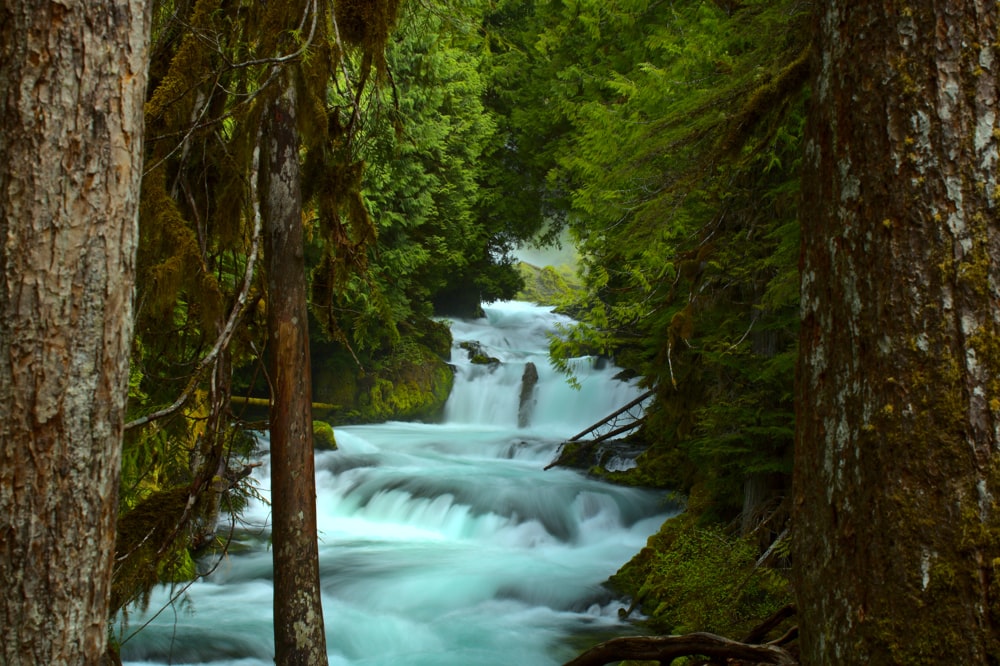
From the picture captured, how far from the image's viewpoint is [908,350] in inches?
72.5

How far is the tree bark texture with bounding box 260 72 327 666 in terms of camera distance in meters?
4.36

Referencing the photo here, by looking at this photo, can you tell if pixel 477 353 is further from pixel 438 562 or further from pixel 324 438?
pixel 438 562

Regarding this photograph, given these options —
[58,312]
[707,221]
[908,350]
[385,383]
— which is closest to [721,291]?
[707,221]

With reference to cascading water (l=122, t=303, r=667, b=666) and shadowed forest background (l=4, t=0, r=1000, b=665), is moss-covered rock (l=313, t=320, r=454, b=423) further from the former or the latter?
shadowed forest background (l=4, t=0, r=1000, b=665)

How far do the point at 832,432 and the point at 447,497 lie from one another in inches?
428

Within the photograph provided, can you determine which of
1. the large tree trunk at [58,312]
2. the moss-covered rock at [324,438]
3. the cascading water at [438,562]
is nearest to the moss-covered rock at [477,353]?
the cascading water at [438,562]

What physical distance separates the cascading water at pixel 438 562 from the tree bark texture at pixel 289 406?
3.68 feet

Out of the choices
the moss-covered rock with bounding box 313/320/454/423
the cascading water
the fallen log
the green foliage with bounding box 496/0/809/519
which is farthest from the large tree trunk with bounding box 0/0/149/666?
the moss-covered rock with bounding box 313/320/454/423

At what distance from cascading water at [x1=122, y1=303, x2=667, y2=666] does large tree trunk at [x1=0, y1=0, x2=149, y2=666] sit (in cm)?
292

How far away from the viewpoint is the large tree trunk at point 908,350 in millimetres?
1762

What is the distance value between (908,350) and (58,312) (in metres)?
2.31

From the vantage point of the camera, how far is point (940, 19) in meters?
1.87

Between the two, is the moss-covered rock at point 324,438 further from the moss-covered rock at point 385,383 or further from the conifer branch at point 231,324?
the conifer branch at point 231,324

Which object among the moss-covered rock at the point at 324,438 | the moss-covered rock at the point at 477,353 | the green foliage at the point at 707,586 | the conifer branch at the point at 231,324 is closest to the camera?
the conifer branch at the point at 231,324
